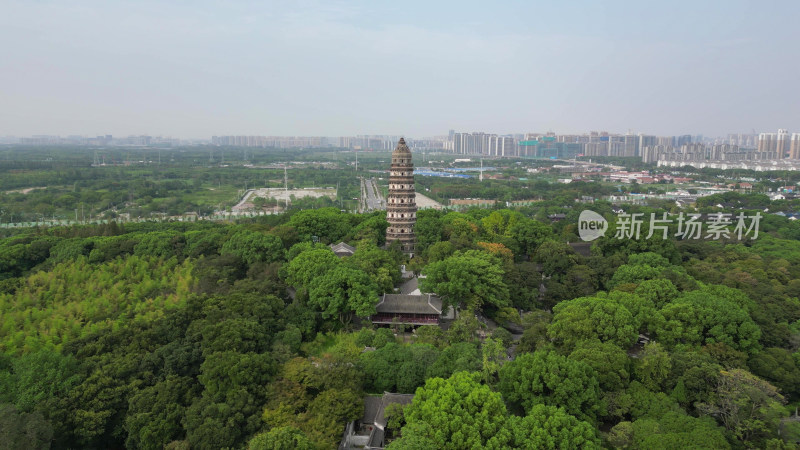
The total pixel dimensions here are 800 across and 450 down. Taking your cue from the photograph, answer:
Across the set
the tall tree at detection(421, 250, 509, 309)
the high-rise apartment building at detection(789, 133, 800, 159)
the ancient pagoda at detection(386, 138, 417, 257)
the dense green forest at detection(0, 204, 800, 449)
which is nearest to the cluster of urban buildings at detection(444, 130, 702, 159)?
the high-rise apartment building at detection(789, 133, 800, 159)

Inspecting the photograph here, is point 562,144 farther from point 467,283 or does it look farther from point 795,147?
point 467,283

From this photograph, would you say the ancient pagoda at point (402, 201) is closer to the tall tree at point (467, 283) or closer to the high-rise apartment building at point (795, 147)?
the tall tree at point (467, 283)

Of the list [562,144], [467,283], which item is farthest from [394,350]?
[562,144]

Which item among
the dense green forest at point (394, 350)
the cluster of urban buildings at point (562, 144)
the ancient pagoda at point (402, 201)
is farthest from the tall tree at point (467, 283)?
the cluster of urban buildings at point (562, 144)

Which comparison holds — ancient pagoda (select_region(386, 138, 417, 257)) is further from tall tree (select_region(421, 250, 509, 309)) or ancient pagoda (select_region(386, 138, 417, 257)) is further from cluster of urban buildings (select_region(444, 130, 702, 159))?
cluster of urban buildings (select_region(444, 130, 702, 159))

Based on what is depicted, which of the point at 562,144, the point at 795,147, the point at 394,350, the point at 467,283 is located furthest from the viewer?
the point at 562,144

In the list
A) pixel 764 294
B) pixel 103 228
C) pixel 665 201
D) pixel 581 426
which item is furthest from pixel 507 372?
pixel 665 201
